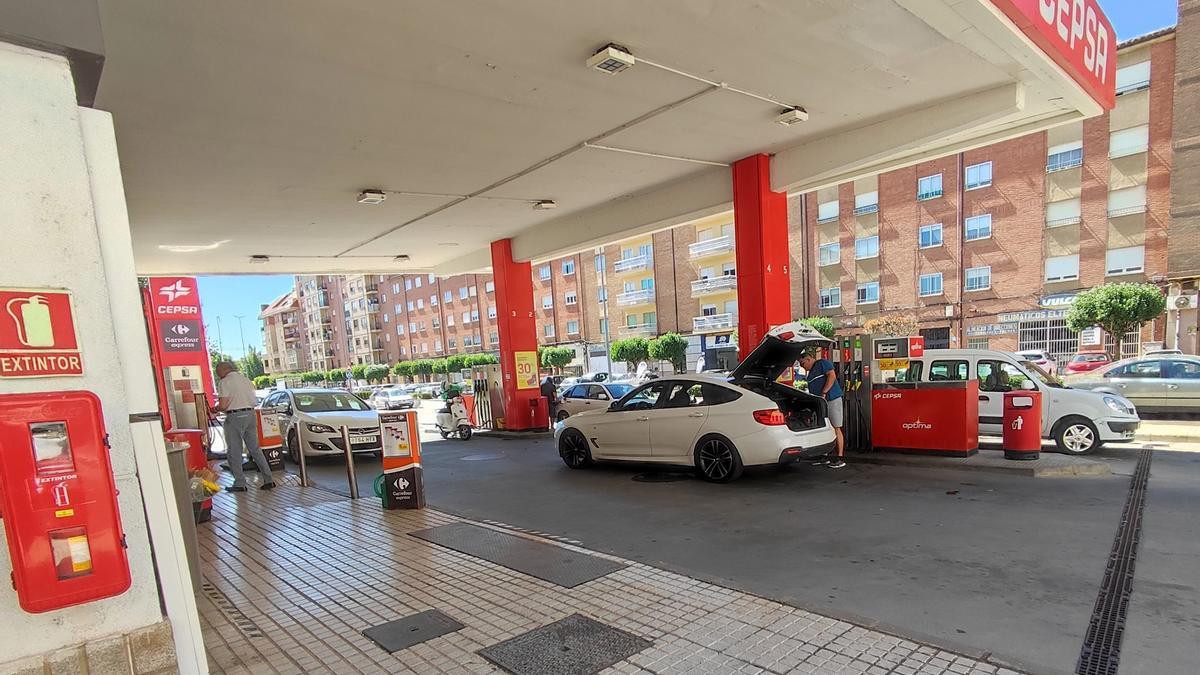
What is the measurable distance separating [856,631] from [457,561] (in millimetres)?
3309

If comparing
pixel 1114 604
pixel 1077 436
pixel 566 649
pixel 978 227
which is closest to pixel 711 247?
pixel 978 227

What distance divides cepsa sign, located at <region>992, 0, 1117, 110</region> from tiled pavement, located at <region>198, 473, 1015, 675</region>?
5495 mm

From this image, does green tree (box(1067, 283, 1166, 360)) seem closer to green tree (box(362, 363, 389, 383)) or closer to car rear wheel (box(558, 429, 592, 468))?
car rear wheel (box(558, 429, 592, 468))

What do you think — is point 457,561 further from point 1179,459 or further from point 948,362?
point 1179,459

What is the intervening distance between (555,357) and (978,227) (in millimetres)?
31928

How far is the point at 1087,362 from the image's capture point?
25344 mm

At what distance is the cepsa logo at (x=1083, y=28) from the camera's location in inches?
247

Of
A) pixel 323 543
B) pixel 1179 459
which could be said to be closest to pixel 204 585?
pixel 323 543

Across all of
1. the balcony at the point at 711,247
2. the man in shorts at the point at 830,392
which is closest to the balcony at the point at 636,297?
the balcony at the point at 711,247

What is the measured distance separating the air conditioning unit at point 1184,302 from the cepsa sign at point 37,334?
3834 centimetres

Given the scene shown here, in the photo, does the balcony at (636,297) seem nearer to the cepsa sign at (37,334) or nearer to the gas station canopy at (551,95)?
the gas station canopy at (551,95)

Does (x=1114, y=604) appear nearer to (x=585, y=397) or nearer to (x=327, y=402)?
(x=327, y=402)

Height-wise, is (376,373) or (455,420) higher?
(455,420)

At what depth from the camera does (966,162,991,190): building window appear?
34.9 metres
